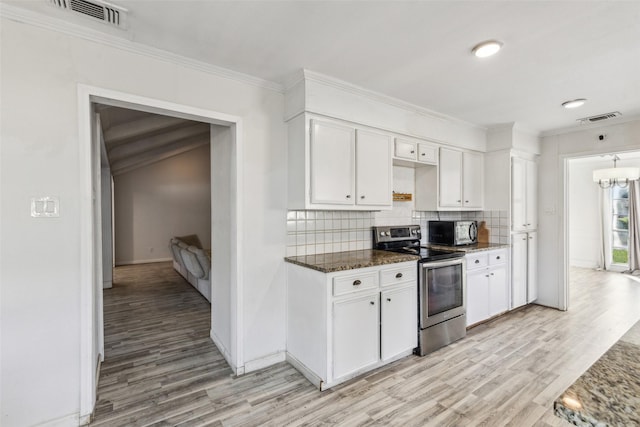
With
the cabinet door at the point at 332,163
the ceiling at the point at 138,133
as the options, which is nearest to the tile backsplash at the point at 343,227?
the cabinet door at the point at 332,163

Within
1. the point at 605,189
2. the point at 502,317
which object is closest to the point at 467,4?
the point at 502,317

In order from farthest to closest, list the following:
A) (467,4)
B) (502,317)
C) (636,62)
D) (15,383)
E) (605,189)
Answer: (605,189), (502,317), (636,62), (15,383), (467,4)

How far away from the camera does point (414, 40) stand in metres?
2.00

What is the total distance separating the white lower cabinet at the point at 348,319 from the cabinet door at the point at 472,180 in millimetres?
1721

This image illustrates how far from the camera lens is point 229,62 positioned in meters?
2.32

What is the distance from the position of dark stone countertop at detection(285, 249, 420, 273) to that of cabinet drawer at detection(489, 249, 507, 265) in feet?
4.73

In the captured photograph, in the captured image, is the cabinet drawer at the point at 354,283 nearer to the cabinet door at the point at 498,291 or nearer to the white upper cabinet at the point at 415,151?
the white upper cabinet at the point at 415,151

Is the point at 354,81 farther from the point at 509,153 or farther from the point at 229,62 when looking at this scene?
the point at 509,153

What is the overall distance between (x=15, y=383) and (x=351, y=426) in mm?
1992

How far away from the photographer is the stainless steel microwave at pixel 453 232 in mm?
3693

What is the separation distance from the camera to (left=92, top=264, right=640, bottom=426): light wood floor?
2.03 metres

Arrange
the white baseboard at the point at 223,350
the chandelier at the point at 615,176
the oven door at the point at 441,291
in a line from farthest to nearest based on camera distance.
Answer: the chandelier at the point at 615,176 < the oven door at the point at 441,291 < the white baseboard at the point at 223,350

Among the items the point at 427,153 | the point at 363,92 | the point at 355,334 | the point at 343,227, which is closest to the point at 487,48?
the point at 363,92

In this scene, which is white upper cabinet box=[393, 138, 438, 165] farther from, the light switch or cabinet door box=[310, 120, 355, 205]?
the light switch
